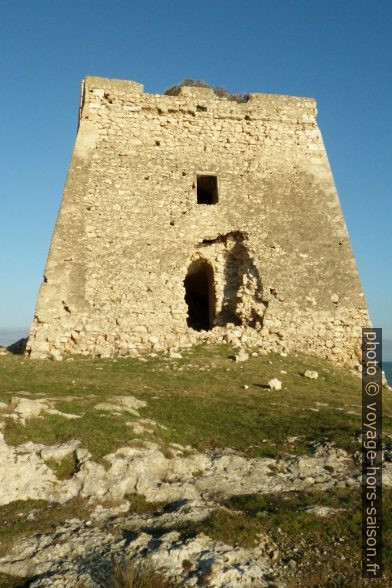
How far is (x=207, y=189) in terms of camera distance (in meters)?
17.1

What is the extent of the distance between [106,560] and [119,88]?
1527 cm

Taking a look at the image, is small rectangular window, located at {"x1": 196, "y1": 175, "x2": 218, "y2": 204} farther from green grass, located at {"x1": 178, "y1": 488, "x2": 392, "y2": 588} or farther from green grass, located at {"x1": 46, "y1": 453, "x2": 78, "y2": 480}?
green grass, located at {"x1": 178, "y1": 488, "x2": 392, "y2": 588}

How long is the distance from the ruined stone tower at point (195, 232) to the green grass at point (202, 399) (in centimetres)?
135

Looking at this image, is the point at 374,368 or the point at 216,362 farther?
the point at 374,368

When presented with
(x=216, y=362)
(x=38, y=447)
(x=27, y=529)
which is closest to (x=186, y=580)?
(x=27, y=529)

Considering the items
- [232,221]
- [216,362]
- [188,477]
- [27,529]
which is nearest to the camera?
[27,529]

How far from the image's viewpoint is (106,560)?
4191 millimetres

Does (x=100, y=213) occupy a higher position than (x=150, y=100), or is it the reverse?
(x=150, y=100)

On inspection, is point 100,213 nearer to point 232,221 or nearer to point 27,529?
point 232,221

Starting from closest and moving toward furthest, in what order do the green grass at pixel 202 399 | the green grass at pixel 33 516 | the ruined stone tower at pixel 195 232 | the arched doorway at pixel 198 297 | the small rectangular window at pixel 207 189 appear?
the green grass at pixel 33 516
the green grass at pixel 202 399
the ruined stone tower at pixel 195 232
the small rectangular window at pixel 207 189
the arched doorway at pixel 198 297

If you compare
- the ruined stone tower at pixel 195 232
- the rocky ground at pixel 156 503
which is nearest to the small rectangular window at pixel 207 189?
the ruined stone tower at pixel 195 232

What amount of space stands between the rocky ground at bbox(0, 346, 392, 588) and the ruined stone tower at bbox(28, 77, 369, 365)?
5.98m

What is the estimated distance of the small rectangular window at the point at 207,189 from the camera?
16203 mm

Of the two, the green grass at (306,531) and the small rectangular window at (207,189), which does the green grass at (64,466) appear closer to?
the green grass at (306,531)
